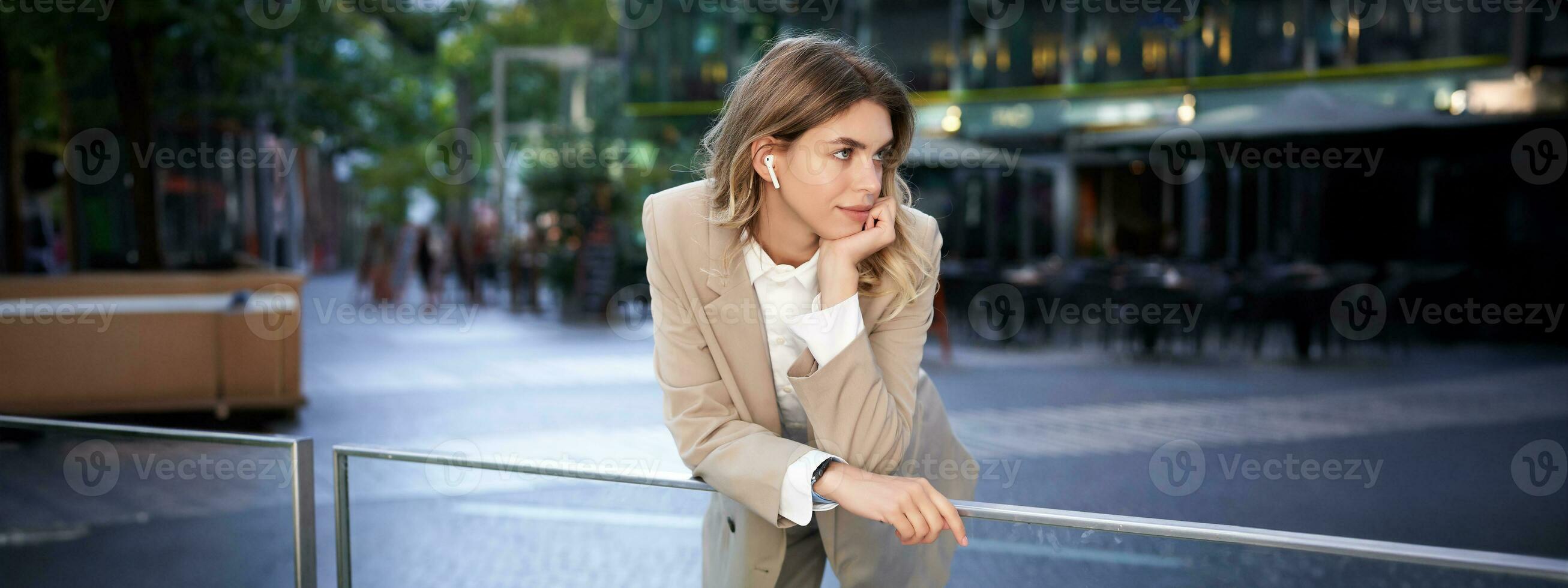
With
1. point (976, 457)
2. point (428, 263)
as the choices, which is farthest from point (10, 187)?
point (976, 457)

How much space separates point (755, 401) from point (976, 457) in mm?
4487

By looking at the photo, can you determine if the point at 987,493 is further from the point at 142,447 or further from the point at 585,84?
the point at 585,84

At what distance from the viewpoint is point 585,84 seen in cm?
2133

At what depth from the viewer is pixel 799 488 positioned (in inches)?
67.1

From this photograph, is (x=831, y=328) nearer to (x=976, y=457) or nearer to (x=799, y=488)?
(x=799, y=488)

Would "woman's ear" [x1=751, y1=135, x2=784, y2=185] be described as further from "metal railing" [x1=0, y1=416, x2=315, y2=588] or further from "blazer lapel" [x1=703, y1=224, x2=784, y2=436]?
"metal railing" [x1=0, y1=416, x2=315, y2=588]

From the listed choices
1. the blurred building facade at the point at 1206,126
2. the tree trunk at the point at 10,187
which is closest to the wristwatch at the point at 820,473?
the blurred building facade at the point at 1206,126

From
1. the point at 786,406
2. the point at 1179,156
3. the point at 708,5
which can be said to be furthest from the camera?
the point at 708,5

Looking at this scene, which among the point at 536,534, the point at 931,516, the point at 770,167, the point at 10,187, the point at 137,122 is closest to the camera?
the point at 931,516

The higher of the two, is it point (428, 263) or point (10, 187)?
point (10, 187)

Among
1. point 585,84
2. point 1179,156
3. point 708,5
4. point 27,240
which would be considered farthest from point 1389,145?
point 27,240

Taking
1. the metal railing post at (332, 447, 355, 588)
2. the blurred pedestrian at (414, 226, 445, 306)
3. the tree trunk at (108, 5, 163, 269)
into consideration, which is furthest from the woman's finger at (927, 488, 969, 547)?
the blurred pedestrian at (414, 226, 445, 306)

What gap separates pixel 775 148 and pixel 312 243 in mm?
36345

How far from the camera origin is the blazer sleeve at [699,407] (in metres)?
1.72
